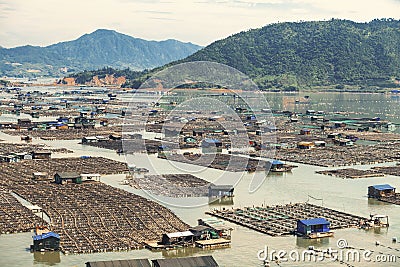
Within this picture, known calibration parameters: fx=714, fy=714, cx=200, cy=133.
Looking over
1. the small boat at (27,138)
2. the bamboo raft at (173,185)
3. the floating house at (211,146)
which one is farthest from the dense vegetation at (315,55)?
the bamboo raft at (173,185)

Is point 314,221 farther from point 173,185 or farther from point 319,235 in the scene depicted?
point 173,185

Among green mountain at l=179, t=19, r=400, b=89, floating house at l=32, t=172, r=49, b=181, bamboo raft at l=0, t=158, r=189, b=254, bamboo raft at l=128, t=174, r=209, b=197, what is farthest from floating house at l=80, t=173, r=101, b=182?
green mountain at l=179, t=19, r=400, b=89

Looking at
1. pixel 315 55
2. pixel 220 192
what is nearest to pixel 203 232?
pixel 220 192

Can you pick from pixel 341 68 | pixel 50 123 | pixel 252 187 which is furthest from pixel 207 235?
pixel 341 68

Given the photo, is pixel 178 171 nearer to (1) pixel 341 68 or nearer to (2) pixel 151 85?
(2) pixel 151 85

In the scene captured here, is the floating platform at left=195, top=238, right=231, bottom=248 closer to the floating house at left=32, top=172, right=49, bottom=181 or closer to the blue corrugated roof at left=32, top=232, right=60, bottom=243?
the blue corrugated roof at left=32, top=232, right=60, bottom=243
